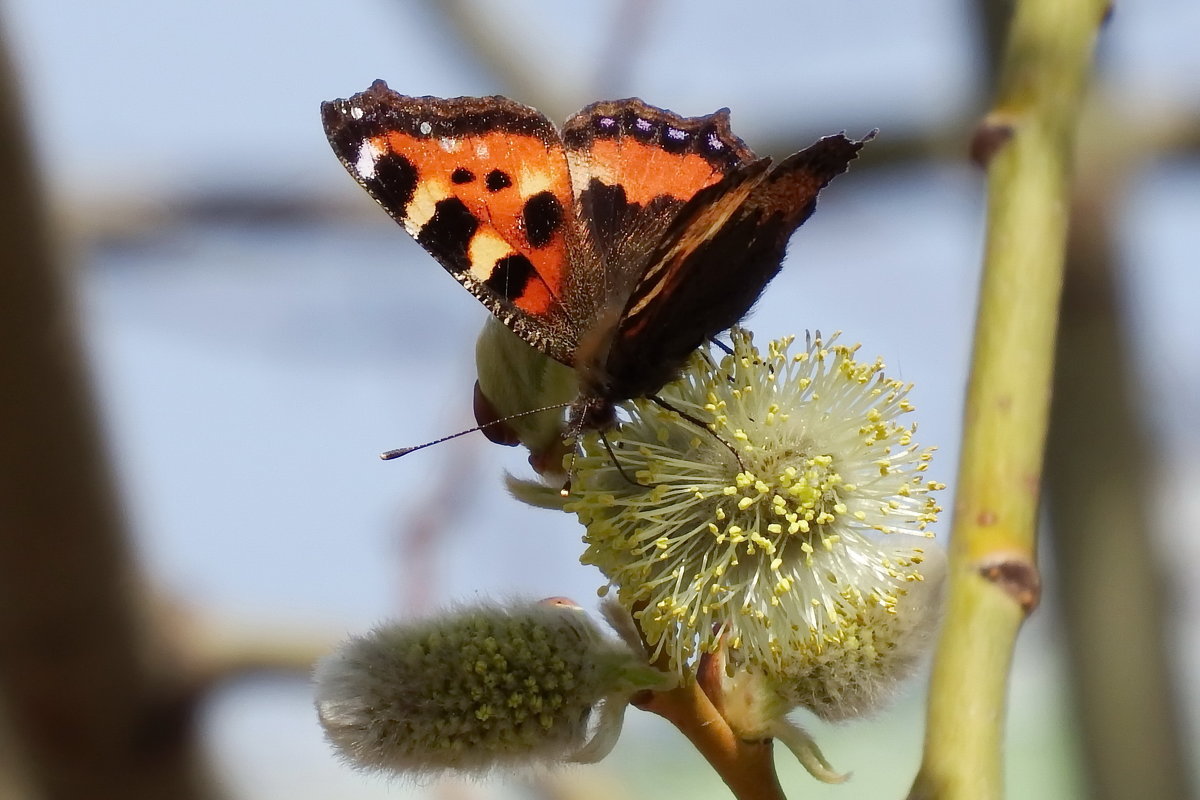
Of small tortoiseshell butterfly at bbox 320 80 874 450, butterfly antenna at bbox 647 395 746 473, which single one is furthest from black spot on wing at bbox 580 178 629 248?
butterfly antenna at bbox 647 395 746 473

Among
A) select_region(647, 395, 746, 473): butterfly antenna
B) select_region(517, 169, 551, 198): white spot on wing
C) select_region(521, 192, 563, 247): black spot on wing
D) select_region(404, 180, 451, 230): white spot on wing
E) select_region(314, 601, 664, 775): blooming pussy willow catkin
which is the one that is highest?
select_region(517, 169, 551, 198): white spot on wing

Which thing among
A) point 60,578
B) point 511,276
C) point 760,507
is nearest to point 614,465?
point 760,507

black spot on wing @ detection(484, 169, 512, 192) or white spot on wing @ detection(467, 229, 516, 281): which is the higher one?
Answer: black spot on wing @ detection(484, 169, 512, 192)

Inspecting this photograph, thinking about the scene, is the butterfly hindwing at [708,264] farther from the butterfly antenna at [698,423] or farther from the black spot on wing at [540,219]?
the black spot on wing at [540,219]

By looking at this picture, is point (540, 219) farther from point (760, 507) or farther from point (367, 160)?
point (760, 507)

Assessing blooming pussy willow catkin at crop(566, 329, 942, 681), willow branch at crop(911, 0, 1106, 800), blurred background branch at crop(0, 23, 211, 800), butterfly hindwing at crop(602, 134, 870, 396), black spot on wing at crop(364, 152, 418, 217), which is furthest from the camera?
blurred background branch at crop(0, 23, 211, 800)

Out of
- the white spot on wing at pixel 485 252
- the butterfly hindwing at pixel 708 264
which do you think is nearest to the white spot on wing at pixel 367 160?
the white spot on wing at pixel 485 252

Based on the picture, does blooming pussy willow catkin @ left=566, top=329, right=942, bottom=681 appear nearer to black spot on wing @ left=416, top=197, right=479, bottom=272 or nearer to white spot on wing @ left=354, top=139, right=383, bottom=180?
black spot on wing @ left=416, top=197, right=479, bottom=272
